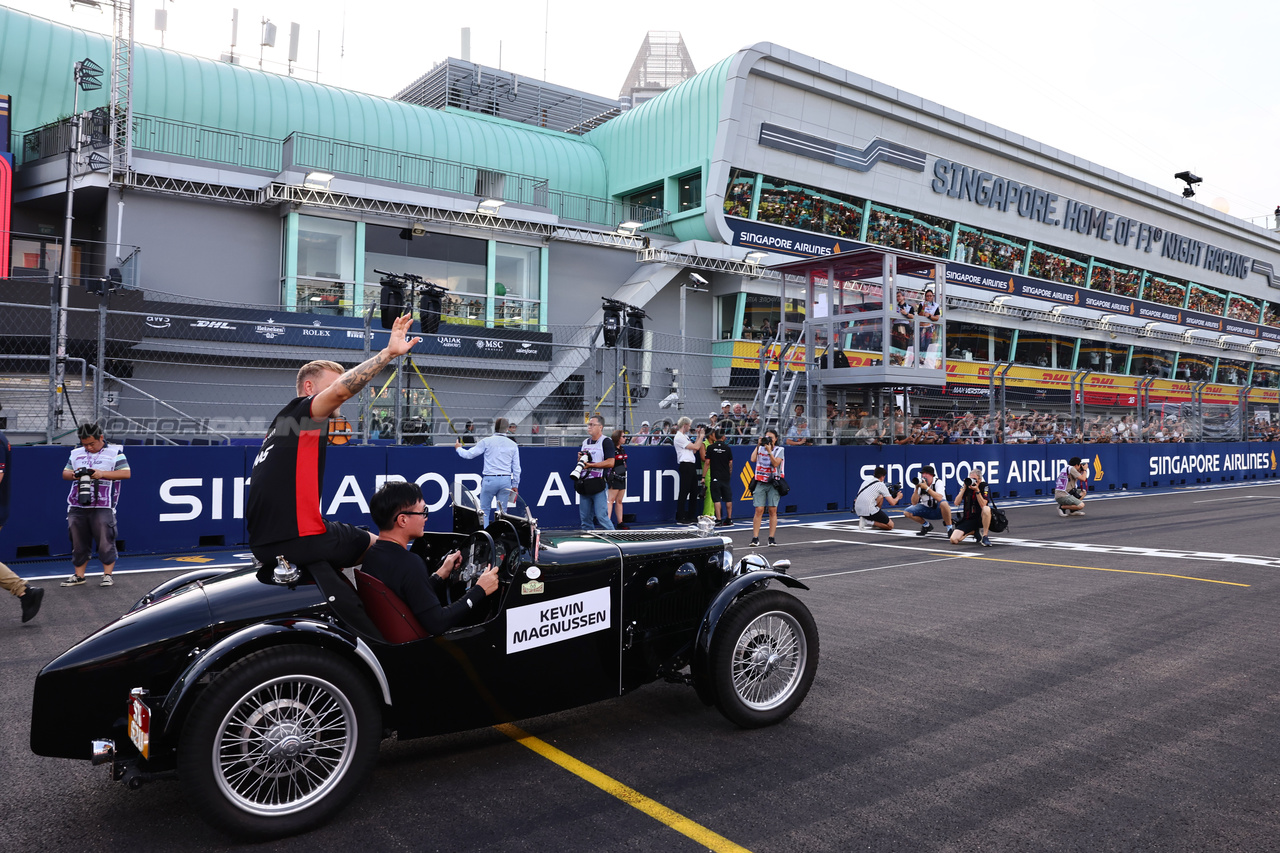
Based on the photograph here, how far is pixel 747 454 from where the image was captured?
14.9 meters

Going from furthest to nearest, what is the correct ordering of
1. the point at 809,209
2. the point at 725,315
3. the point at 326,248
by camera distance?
the point at 809,209 < the point at 725,315 < the point at 326,248

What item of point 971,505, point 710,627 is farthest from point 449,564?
point 971,505

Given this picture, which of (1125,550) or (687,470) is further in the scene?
(687,470)

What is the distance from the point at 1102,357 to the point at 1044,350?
202 inches

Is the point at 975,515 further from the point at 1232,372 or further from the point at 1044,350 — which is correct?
the point at 1232,372

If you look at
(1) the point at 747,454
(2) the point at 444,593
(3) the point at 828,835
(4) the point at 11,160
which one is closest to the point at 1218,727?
(3) the point at 828,835

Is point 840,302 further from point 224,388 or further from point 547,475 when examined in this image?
point 224,388

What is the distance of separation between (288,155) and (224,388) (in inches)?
542

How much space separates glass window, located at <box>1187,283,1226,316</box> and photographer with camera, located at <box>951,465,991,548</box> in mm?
44177

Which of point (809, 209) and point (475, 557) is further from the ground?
point (809, 209)

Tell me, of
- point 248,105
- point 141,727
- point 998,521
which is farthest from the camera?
point 248,105

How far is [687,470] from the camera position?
13.6 m

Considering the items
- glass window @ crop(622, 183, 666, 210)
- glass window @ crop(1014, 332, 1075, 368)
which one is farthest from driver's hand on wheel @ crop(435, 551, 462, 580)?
glass window @ crop(1014, 332, 1075, 368)

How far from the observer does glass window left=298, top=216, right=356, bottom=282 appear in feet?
70.7
